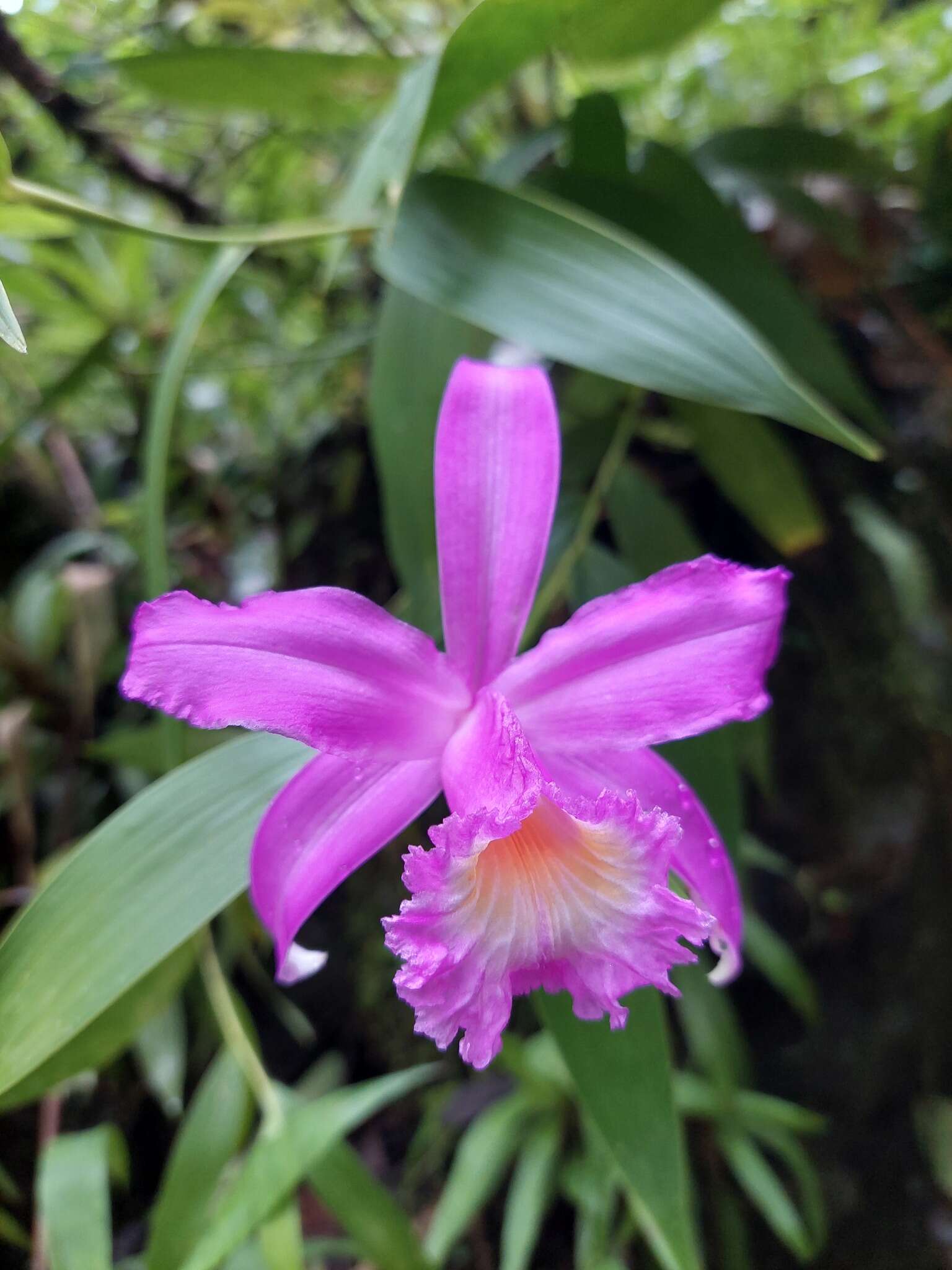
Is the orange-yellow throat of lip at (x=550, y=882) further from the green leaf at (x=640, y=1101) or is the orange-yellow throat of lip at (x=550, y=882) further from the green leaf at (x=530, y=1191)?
the green leaf at (x=530, y=1191)

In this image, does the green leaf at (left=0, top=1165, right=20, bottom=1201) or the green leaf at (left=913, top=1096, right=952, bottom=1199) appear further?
the green leaf at (left=913, top=1096, right=952, bottom=1199)

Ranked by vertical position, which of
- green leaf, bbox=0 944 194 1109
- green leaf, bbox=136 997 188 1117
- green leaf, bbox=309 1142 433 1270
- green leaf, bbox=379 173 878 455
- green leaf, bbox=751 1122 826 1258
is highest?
green leaf, bbox=379 173 878 455

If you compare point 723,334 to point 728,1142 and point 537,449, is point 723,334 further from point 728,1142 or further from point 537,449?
point 728,1142

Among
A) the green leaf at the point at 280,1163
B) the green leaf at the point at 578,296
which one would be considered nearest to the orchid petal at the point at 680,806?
the green leaf at the point at 578,296

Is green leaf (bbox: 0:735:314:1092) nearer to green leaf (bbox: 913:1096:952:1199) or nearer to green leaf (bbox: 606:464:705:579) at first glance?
green leaf (bbox: 606:464:705:579)

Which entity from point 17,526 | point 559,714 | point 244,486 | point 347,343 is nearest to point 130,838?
point 559,714

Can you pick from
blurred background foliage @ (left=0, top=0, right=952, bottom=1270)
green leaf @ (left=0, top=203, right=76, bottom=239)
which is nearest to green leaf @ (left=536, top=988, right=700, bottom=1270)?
blurred background foliage @ (left=0, top=0, right=952, bottom=1270)
